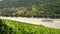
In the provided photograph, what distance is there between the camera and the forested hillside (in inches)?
199

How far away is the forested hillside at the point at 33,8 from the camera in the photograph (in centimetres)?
504

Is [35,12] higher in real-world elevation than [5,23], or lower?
lower

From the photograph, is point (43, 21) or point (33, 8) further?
point (33, 8)

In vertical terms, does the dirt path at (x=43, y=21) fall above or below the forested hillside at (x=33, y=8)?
below

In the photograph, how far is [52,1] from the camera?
215 inches

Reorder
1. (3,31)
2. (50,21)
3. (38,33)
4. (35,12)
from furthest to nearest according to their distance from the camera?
(35,12) < (50,21) < (38,33) < (3,31)

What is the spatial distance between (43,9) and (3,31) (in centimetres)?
255

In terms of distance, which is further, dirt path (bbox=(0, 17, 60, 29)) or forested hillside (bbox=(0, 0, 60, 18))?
forested hillside (bbox=(0, 0, 60, 18))

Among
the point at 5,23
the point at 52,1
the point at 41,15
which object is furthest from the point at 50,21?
the point at 5,23

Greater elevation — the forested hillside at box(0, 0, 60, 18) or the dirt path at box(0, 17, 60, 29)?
the forested hillside at box(0, 0, 60, 18)

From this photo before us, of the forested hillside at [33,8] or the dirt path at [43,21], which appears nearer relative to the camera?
the dirt path at [43,21]

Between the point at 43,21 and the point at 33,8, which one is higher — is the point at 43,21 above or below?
below

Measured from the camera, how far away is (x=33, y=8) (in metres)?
5.29

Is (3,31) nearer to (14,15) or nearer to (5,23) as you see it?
(5,23)
